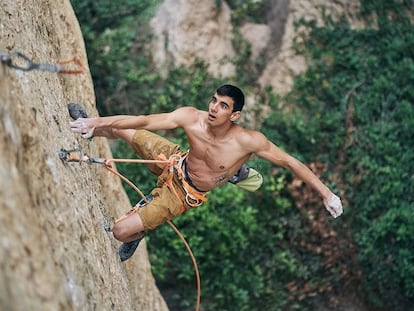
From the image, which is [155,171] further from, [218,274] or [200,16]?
[200,16]

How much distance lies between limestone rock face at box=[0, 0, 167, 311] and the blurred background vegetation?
2.93 meters

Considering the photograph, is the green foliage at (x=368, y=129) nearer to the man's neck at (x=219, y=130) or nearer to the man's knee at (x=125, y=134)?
the man's knee at (x=125, y=134)

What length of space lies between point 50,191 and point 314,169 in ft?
20.6

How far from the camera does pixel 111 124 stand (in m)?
4.42

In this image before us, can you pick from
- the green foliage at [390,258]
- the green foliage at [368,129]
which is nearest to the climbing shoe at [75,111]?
the green foliage at [368,129]

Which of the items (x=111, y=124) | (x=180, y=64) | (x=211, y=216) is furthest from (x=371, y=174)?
(x=111, y=124)

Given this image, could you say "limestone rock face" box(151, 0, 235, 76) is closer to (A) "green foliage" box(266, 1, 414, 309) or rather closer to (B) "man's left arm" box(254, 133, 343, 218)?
(A) "green foliage" box(266, 1, 414, 309)

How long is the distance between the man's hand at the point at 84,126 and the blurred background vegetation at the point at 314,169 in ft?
13.6

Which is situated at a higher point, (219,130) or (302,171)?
(219,130)

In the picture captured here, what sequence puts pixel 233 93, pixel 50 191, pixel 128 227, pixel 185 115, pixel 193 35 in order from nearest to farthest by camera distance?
pixel 50 191 < pixel 233 93 < pixel 185 115 < pixel 128 227 < pixel 193 35

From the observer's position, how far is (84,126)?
14.5 feet

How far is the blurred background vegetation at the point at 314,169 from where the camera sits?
28.8 ft

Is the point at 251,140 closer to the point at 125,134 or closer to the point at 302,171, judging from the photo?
the point at 302,171

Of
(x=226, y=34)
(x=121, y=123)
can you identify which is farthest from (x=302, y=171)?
(x=226, y=34)
